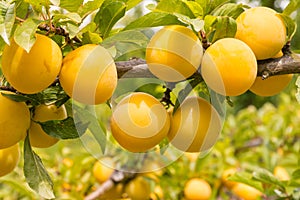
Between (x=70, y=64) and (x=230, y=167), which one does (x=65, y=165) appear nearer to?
(x=230, y=167)

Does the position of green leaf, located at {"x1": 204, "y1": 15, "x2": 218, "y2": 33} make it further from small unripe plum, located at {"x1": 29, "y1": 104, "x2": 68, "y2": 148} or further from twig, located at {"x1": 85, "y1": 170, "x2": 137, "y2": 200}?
twig, located at {"x1": 85, "y1": 170, "x2": 137, "y2": 200}

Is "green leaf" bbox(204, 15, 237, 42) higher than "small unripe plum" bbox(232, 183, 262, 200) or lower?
higher

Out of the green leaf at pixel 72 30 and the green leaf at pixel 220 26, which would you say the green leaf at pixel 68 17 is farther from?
the green leaf at pixel 220 26

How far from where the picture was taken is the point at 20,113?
551 mm

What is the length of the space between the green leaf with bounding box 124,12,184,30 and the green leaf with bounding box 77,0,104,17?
0.05 metres

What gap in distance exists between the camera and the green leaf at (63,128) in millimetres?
584

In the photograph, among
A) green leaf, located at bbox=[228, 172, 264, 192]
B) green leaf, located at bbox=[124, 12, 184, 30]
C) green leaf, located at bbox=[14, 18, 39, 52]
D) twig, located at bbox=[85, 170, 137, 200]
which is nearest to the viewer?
green leaf, located at bbox=[14, 18, 39, 52]

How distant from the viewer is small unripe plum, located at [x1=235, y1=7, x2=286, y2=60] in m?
0.54

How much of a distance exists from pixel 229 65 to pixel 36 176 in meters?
0.29

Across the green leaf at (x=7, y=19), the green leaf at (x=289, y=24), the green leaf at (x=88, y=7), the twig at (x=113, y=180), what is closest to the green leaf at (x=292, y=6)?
the green leaf at (x=289, y=24)

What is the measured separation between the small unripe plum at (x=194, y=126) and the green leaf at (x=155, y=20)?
0.36 ft

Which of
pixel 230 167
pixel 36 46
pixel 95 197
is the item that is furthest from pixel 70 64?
pixel 230 167

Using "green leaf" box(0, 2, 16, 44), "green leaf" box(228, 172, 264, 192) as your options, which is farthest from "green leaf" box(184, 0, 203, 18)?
"green leaf" box(228, 172, 264, 192)

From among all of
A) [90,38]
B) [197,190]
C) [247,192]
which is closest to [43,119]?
[90,38]
